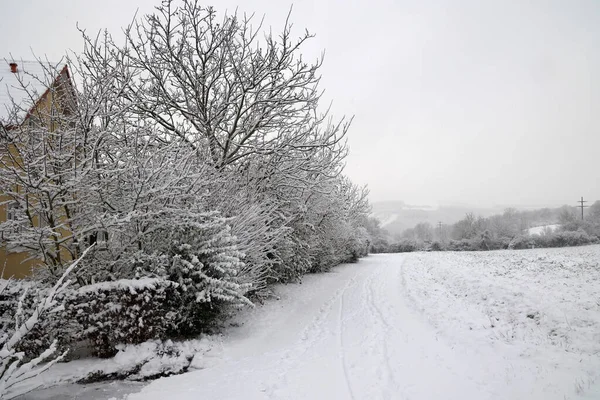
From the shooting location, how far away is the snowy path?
14.3ft

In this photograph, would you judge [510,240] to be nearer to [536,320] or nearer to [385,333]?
[536,320]

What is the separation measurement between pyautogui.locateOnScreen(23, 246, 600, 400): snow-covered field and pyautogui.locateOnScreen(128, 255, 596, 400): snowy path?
0.02 meters

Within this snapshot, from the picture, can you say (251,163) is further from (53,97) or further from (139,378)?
(139,378)

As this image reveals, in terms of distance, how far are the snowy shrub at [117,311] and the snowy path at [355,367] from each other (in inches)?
46.8

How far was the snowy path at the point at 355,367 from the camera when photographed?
437 cm

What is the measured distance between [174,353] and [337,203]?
1255 cm

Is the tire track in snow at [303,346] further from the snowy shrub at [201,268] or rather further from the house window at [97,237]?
the house window at [97,237]

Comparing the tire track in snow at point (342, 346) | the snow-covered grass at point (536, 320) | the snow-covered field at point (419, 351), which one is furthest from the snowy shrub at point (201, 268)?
the snow-covered grass at point (536, 320)

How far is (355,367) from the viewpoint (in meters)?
5.31

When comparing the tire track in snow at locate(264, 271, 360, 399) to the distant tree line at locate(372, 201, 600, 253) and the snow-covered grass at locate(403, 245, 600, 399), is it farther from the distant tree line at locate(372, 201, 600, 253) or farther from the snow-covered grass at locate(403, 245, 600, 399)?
the distant tree line at locate(372, 201, 600, 253)

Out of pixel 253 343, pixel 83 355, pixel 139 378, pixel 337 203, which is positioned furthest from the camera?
pixel 337 203

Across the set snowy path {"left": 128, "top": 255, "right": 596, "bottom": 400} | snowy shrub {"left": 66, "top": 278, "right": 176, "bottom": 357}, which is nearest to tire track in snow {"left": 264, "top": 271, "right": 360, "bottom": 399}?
snowy path {"left": 128, "top": 255, "right": 596, "bottom": 400}

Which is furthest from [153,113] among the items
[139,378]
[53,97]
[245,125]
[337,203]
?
[337,203]

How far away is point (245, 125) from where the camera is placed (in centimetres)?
1113
